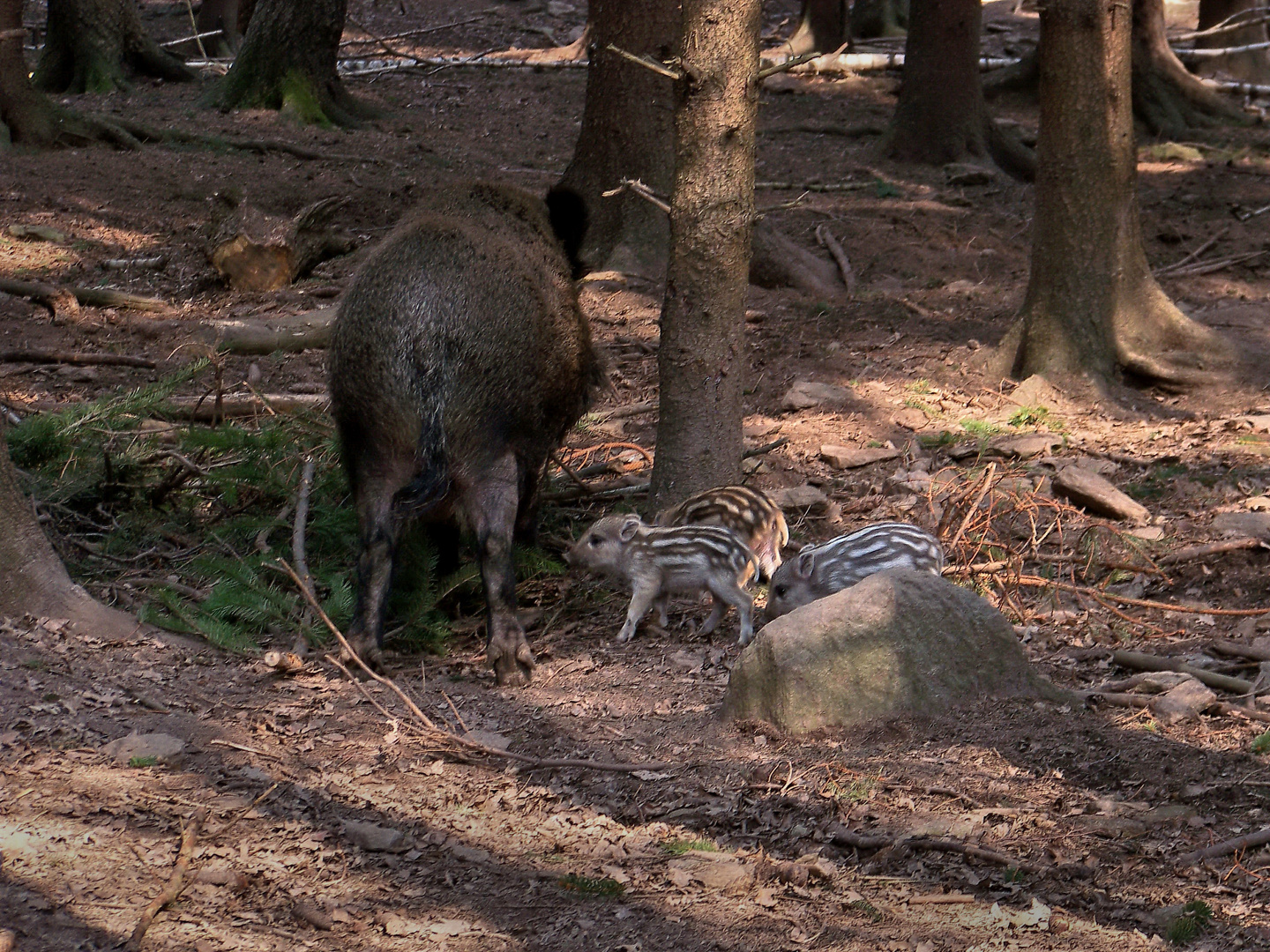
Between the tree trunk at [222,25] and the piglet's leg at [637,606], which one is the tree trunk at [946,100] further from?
the tree trunk at [222,25]

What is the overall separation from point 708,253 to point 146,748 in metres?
3.00

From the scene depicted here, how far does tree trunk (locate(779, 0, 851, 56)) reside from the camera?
21891 millimetres

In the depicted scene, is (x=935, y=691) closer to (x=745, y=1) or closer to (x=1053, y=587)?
(x=1053, y=587)

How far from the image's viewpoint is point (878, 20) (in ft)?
79.3

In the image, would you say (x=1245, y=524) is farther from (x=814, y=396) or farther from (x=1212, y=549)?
(x=814, y=396)

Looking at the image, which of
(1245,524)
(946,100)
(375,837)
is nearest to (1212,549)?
(1245,524)

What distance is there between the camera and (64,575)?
4703 millimetres

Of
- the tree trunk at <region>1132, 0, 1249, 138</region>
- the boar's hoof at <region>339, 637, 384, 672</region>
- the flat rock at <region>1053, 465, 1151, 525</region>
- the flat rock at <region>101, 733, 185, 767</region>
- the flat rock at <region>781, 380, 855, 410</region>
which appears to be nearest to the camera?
the flat rock at <region>101, 733, 185, 767</region>

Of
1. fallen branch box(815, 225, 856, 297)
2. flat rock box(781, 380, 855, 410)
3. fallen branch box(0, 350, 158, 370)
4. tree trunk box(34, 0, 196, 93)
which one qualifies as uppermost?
tree trunk box(34, 0, 196, 93)

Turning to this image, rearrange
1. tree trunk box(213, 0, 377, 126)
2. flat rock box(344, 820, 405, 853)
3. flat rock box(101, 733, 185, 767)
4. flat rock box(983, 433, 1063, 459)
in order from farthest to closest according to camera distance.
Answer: tree trunk box(213, 0, 377, 126) < flat rock box(983, 433, 1063, 459) < flat rock box(101, 733, 185, 767) < flat rock box(344, 820, 405, 853)

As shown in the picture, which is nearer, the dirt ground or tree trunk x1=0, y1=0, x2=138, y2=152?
the dirt ground

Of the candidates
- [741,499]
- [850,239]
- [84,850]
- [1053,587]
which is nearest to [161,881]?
[84,850]

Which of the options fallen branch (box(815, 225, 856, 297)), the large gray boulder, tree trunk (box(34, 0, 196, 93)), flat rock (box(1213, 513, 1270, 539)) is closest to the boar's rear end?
the large gray boulder

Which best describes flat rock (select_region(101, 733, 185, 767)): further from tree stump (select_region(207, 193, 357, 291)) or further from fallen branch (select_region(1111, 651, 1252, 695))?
tree stump (select_region(207, 193, 357, 291))
